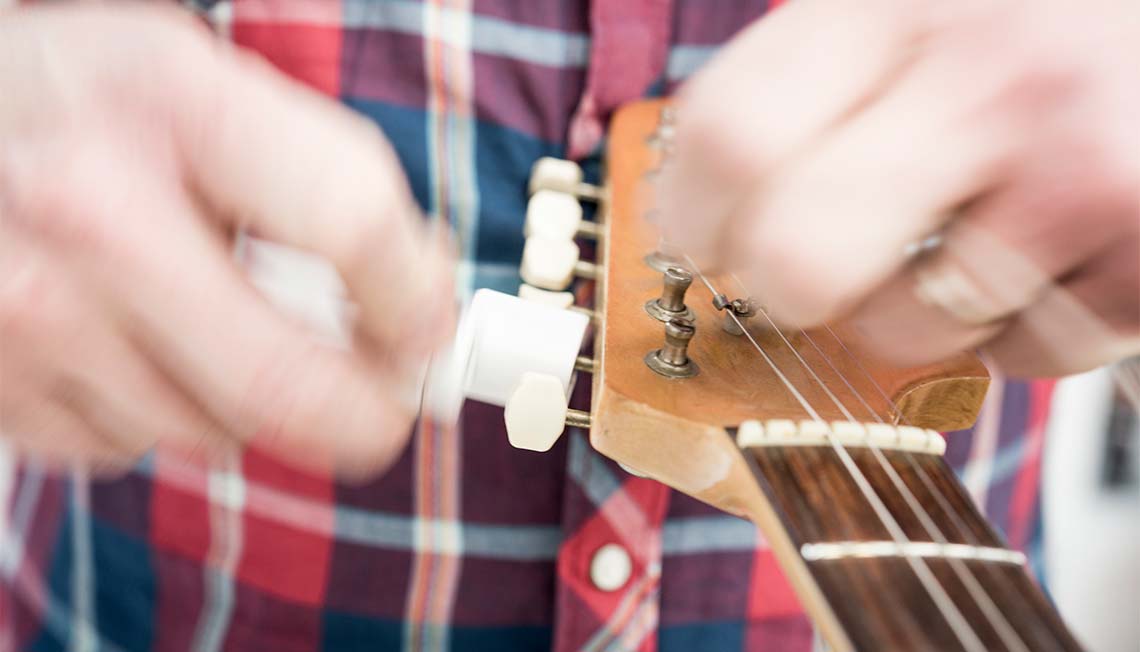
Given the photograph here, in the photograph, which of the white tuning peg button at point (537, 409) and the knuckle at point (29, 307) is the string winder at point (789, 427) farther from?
the knuckle at point (29, 307)

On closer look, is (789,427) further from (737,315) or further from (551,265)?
(551,265)

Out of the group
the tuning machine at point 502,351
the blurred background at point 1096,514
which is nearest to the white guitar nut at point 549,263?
the tuning machine at point 502,351

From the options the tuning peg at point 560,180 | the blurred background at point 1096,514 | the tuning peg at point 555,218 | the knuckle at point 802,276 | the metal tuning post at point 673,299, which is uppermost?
the tuning peg at point 560,180

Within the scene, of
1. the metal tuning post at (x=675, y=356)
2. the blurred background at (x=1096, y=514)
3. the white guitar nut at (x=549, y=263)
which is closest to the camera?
the metal tuning post at (x=675, y=356)

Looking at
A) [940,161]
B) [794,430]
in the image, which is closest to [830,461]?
[794,430]

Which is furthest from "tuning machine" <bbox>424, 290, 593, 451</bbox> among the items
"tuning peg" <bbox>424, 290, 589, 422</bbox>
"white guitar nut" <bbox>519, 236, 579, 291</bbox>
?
"white guitar nut" <bbox>519, 236, 579, 291</bbox>

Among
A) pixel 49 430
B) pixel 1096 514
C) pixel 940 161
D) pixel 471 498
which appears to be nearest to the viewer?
pixel 940 161

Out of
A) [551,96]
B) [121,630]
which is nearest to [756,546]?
[551,96]

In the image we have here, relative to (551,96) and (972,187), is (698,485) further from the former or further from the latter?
(551,96)
